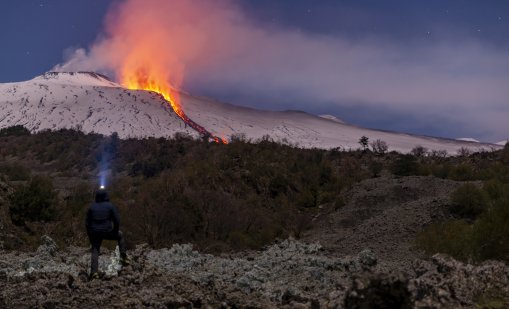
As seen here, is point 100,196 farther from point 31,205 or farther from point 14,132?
point 14,132

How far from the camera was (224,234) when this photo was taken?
71.5 feet

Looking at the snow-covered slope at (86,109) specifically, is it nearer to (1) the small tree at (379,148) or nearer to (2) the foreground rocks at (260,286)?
(1) the small tree at (379,148)

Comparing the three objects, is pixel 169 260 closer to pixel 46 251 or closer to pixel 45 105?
pixel 46 251

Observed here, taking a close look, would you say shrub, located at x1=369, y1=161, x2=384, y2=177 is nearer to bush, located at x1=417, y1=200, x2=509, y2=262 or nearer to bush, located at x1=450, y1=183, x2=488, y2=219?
bush, located at x1=450, y1=183, x2=488, y2=219

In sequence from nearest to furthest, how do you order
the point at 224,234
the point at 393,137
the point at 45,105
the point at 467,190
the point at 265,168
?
the point at 224,234 < the point at 467,190 < the point at 265,168 < the point at 45,105 < the point at 393,137

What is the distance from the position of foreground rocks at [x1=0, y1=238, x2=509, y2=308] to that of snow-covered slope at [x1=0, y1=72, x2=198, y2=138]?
6292 cm

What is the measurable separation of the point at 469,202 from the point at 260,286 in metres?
15.1

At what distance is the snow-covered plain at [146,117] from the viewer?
82500 millimetres

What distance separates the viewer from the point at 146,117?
86750mm

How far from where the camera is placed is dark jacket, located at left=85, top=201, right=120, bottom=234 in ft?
30.7

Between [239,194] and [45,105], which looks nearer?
[239,194]

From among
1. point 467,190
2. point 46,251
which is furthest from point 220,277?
point 467,190

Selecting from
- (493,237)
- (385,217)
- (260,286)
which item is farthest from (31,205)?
(493,237)

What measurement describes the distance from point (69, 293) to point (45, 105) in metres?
94.1
